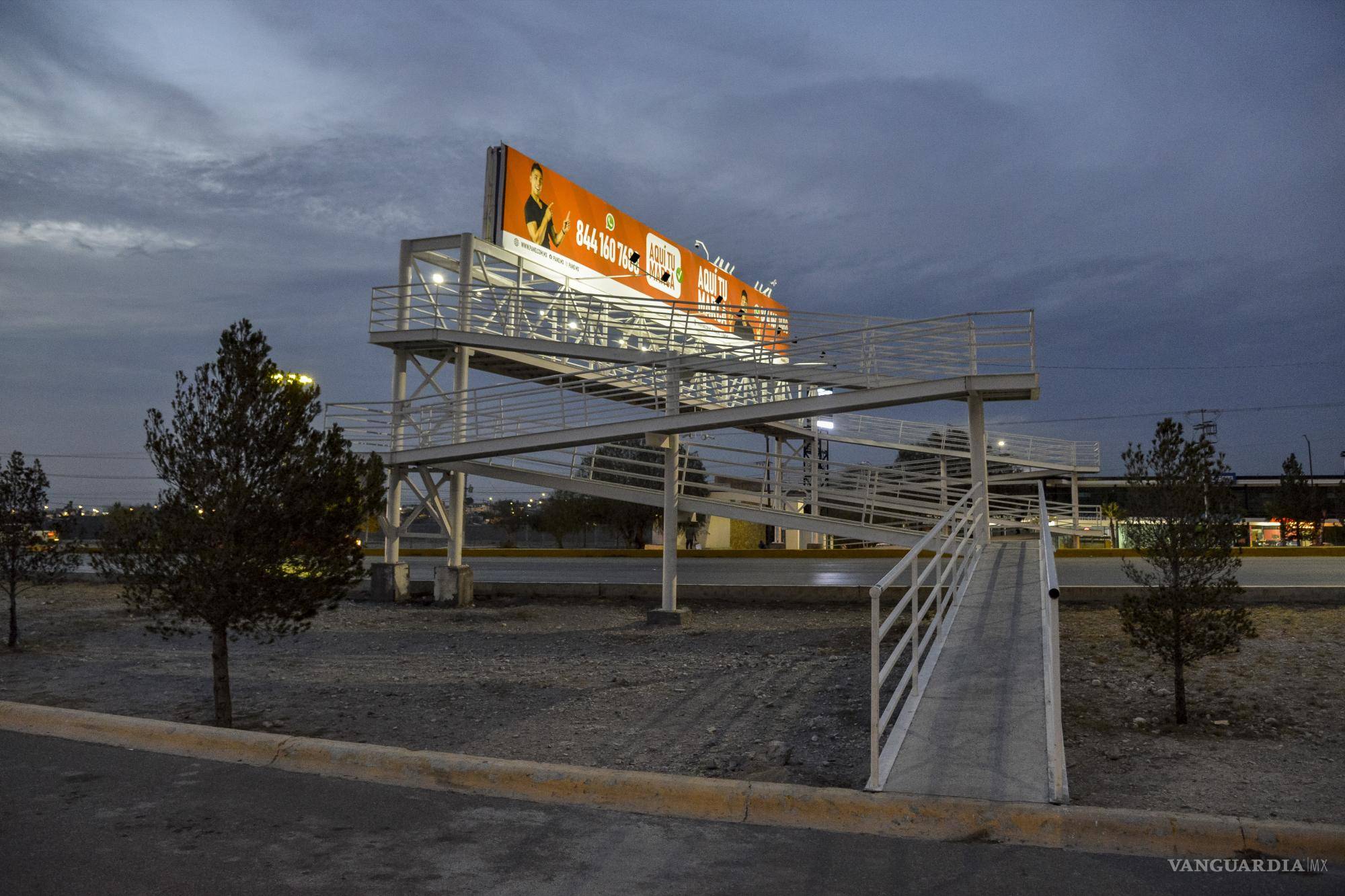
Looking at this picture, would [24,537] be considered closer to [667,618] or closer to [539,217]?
[667,618]

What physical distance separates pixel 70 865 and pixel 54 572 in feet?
37.7

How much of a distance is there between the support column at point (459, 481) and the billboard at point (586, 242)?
131cm

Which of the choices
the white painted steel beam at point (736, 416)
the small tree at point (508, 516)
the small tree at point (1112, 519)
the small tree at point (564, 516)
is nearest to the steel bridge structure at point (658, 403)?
the white painted steel beam at point (736, 416)

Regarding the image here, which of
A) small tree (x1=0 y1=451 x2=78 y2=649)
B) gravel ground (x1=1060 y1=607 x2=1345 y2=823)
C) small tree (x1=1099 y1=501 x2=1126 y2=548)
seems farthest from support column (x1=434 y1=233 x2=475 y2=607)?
small tree (x1=1099 y1=501 x2=1126 y2=548)

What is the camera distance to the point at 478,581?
72.0ft

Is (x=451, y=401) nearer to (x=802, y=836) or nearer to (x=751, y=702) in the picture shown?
(x=751, y=702)

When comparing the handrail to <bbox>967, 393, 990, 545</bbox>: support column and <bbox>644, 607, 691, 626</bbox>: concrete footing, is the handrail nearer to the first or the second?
<bbox>967, 393, 990, 545</bbox>: support column

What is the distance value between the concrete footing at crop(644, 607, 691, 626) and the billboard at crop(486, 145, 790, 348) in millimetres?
5401

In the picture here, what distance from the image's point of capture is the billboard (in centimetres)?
2088

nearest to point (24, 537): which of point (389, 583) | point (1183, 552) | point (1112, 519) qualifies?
point (389, 583)

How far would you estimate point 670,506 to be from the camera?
16.5m

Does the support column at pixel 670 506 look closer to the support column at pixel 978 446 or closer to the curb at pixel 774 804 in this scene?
the support column at pixel 978 446

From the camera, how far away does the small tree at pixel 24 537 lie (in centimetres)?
1363

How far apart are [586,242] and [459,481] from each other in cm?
747
